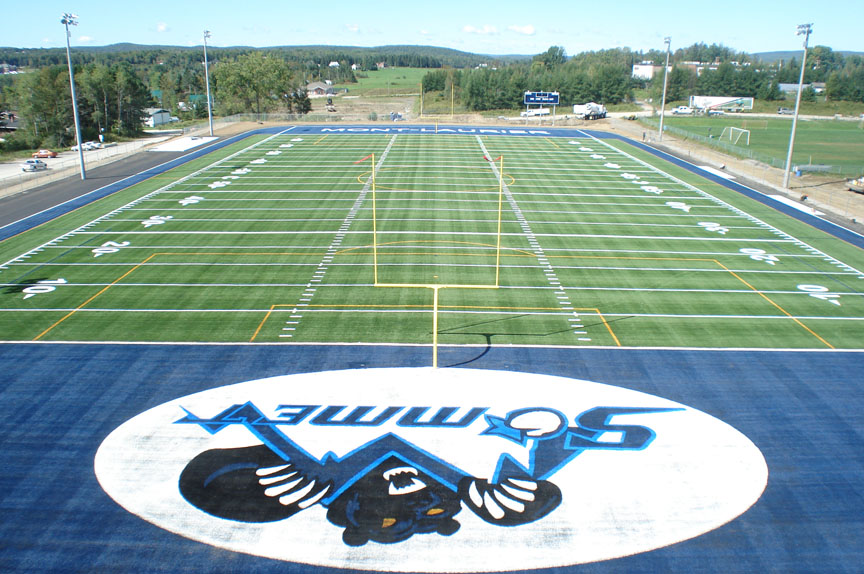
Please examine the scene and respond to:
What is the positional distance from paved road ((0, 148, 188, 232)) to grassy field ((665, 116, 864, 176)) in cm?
4635

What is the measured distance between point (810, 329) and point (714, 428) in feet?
25.4

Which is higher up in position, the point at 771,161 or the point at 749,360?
the point at 771,161

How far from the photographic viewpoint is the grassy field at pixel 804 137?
55.1 m

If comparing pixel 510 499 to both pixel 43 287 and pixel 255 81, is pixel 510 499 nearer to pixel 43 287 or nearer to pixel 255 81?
pixel 43 287

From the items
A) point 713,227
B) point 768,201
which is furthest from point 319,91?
point 713,227

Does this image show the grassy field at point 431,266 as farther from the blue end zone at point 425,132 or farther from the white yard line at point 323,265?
the blue end zone at point 425,132

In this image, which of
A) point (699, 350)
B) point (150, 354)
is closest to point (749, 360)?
point (699, 350)

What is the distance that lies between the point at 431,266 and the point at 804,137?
220 ft

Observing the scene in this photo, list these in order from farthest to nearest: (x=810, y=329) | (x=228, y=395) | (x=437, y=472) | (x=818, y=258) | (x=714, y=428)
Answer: (x=818, y=258) < (x=810, y=329) < (x=228, y=395) < (x=714, y=428) < (x=437, y=472)

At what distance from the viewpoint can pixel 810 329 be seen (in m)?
19.7

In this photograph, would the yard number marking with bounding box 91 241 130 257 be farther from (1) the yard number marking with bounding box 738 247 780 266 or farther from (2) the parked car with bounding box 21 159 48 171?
(2) the parked car with bounding box 21 159 48 171

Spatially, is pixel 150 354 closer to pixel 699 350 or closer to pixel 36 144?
pixel 699 350

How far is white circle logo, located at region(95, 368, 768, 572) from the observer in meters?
11.0

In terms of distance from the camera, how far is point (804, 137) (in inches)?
2901
